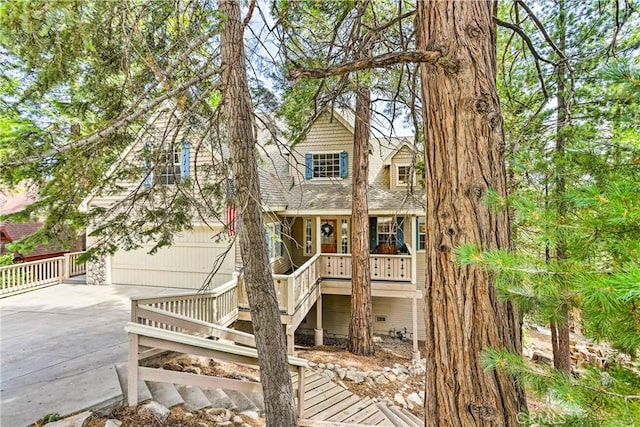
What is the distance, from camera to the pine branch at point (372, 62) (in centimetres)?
185

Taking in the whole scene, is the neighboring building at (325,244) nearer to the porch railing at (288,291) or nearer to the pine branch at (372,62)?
the porch railing at (288,291)

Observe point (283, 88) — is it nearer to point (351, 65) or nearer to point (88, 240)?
point (351, 65)

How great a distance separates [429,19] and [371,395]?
22.1 ft

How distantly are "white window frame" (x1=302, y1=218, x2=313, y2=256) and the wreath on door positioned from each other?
1.46 feet

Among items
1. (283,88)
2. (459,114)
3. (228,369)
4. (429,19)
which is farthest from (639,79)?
(228,369)

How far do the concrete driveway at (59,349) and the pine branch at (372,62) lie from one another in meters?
4.32

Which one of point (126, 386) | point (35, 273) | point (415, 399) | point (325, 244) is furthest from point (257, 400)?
point (35, 273)

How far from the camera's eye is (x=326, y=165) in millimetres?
11625

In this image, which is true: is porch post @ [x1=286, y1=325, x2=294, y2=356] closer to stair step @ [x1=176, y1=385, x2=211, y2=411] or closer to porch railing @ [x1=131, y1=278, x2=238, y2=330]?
porch railing @ [x1=131, y1=278, x2=238, y2=330]

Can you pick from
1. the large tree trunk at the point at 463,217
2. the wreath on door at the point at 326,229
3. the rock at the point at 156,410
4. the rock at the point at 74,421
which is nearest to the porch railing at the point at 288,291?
the wreath on door at the point at 326,229

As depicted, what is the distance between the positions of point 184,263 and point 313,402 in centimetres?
616

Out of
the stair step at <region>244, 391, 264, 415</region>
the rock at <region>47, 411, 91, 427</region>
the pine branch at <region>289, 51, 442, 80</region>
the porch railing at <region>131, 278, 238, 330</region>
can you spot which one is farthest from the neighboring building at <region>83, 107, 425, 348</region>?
the pine branch at <region>289, 51, 442, 80</region>

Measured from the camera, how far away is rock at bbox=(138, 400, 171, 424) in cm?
352

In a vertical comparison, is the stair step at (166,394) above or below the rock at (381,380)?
above
